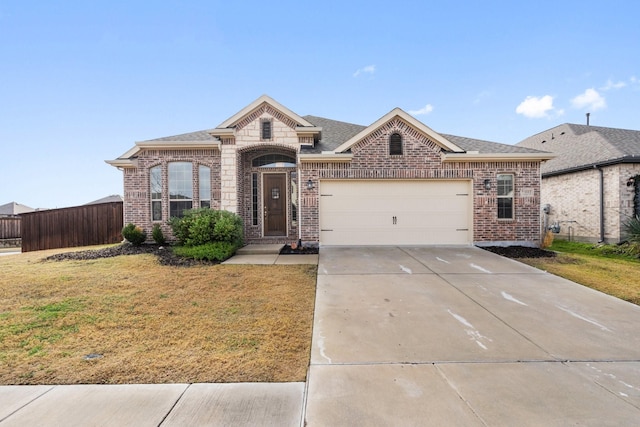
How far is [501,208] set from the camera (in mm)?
9430

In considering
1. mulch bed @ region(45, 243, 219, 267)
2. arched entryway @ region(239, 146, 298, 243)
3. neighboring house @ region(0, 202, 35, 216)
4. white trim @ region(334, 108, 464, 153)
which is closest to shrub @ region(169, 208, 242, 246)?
mulch bed @ region(45, 243, 219, 267)

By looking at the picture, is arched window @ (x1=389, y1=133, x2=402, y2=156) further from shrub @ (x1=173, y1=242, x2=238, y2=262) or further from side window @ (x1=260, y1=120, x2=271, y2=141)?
shrub @ (x1=173, y1=242, x2=238, y2=262)

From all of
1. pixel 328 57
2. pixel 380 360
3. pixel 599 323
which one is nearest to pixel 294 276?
pixel 380 360

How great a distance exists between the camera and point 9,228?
1586cm

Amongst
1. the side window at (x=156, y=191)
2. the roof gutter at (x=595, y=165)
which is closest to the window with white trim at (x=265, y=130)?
the side window at (x=156, y=191)

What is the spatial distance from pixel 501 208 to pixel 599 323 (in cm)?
645

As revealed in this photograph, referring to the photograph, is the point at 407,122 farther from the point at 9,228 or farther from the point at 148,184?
the point at 9,228

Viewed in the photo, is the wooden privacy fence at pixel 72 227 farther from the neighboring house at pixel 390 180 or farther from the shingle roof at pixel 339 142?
the shingle roof at pixel 339 142

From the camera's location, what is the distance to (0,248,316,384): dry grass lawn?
2594 mm

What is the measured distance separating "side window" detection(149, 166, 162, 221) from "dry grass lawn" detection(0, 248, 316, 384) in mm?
4157

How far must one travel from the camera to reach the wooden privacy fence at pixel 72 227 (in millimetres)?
11789

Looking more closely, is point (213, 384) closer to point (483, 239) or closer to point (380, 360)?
point (380, 360)

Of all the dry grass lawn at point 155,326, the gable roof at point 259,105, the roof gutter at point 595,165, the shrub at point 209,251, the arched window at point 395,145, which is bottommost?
the dry grass lawn at point 155,326

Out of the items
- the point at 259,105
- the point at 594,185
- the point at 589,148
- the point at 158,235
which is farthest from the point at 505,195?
the point at 158,235
